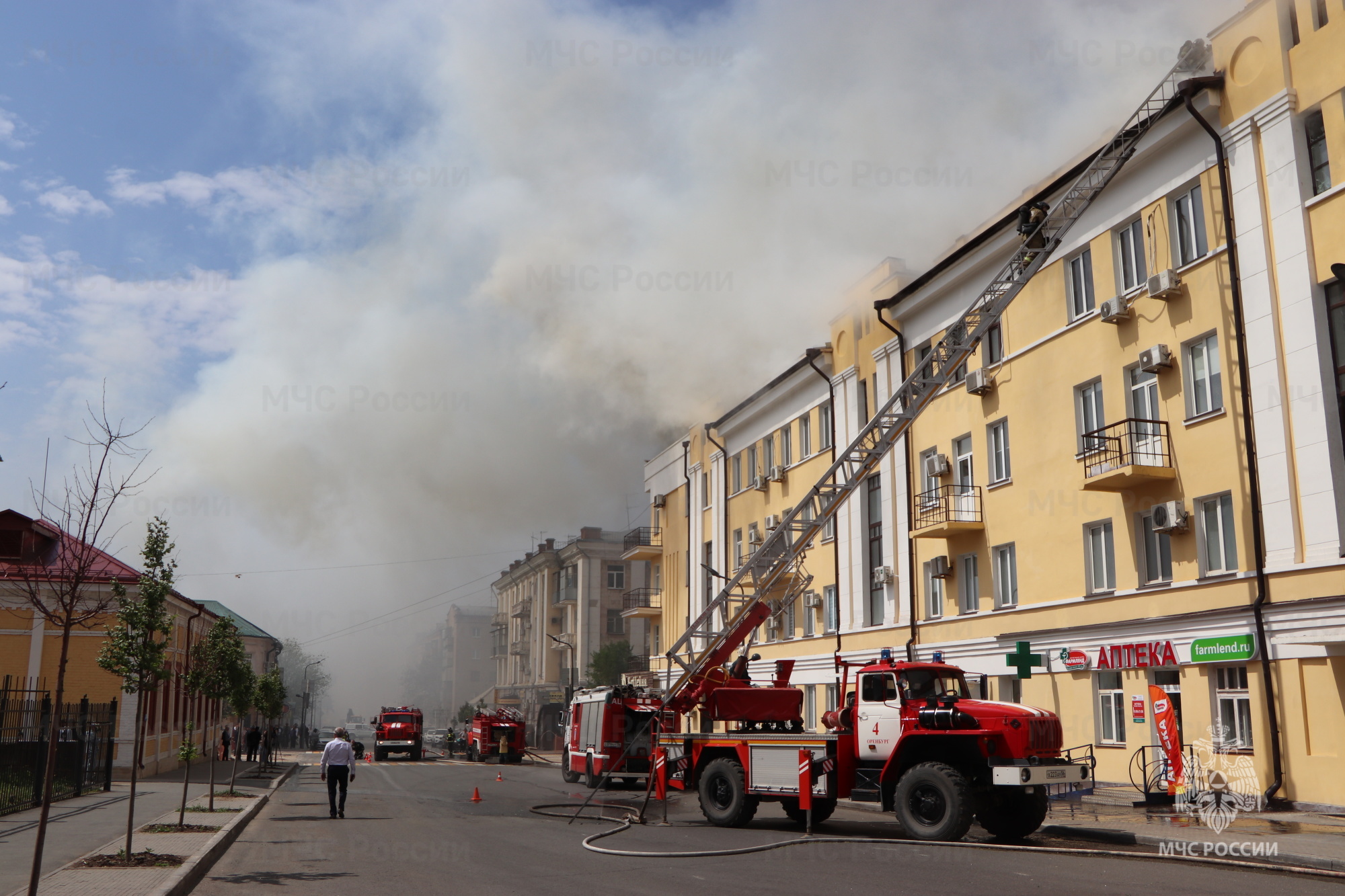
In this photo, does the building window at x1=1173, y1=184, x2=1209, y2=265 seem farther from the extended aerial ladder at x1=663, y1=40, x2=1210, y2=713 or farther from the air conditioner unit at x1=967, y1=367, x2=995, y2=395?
the air conditioner unit at x1=967, y1=367, x2=995, y2=395

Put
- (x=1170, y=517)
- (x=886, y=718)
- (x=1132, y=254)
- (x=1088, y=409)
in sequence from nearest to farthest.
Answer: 1. (x=886, y=718)
2. (x=1170, y=517)
3. (x=1132, y=254)
4. (x=1088, y=409)

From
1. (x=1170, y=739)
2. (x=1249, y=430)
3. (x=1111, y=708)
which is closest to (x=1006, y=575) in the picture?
(x=1111, y=708)

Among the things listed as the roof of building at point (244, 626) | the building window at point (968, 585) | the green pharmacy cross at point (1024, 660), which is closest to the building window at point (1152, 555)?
the green pharmacy cross at point (1024, 660)

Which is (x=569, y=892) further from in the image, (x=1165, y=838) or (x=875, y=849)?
(x=1165, y=838)

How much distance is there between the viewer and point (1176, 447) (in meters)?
20.3

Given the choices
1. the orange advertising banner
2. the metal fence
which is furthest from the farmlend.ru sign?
the metal fence

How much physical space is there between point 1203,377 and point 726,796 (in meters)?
11.6

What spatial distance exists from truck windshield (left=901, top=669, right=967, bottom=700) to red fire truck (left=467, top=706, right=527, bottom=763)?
31747 mm

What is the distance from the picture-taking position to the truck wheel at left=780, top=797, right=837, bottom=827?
53.4 ft

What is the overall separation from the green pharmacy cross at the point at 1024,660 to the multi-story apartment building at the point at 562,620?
39.7 metres

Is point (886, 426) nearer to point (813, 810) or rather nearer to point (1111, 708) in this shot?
point (1111, 708)

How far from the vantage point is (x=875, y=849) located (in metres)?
13.6

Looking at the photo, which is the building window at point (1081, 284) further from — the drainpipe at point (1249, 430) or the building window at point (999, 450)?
the drainpipe at point (1249, 430)

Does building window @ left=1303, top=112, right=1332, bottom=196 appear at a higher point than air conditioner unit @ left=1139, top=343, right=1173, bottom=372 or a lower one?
higher
